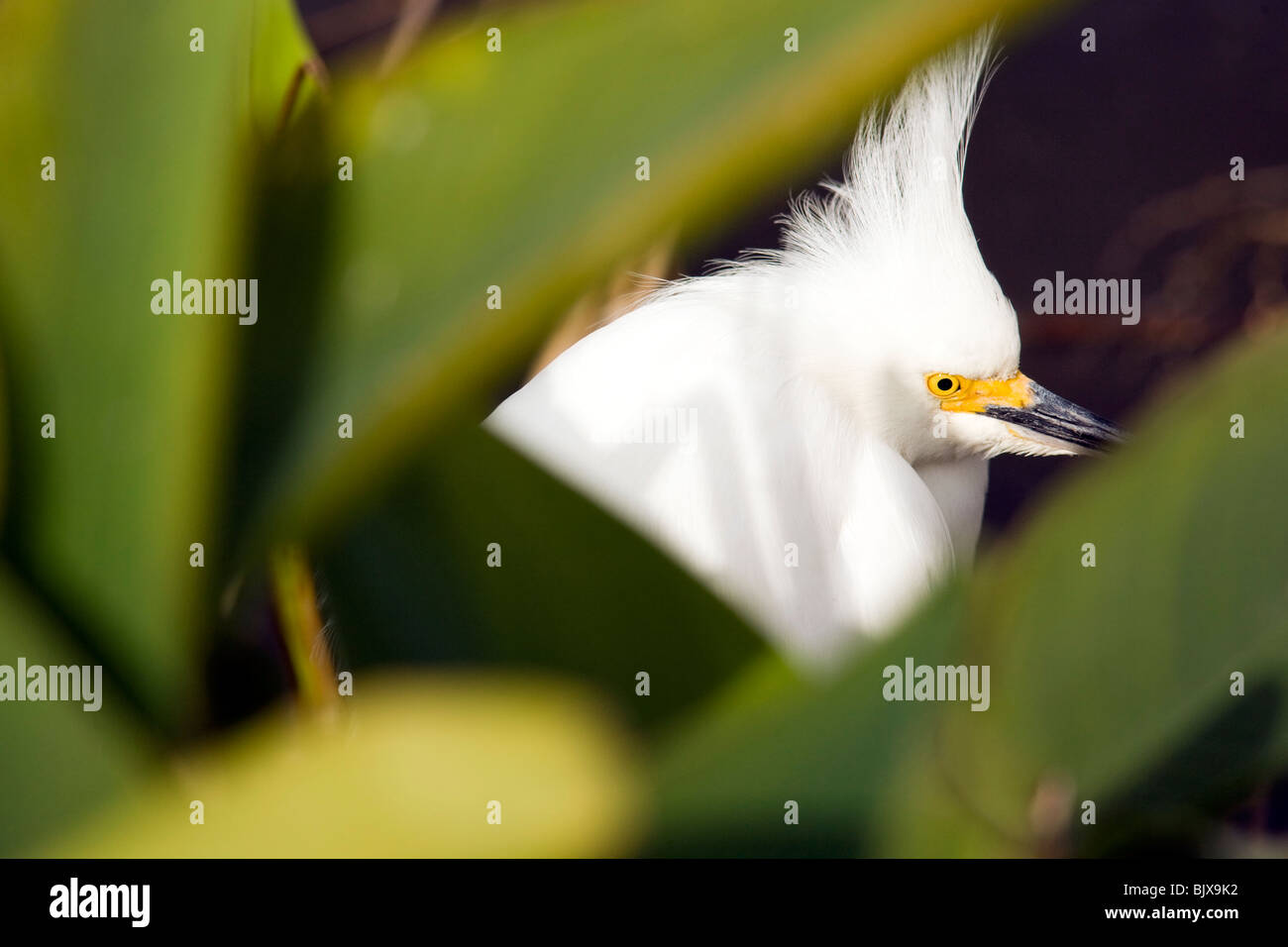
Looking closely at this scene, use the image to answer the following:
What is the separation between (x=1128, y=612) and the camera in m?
0.21

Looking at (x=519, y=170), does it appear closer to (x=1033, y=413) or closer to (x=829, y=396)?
(x=829, y=396)

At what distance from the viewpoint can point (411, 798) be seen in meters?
0.17

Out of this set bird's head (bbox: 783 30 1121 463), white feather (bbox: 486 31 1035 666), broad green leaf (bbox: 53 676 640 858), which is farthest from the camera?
bird's head (bbox: 783 30 1121 463)

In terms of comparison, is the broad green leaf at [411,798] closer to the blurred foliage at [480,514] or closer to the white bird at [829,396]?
the blurred foliage at [480,514]

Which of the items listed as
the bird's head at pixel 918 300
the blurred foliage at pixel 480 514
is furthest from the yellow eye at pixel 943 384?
the blurred foliage at pixel 480 514

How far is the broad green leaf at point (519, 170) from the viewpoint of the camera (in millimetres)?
196

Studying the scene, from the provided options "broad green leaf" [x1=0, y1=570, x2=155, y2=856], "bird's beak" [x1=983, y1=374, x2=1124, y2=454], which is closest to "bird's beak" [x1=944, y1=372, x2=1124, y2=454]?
"bird's beak" [x1=983, y1=374, x2=1124, y2=454]

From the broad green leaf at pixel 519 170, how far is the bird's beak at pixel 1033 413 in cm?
96

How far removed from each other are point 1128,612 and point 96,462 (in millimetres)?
197

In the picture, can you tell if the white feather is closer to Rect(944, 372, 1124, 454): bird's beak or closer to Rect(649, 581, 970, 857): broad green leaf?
Rect(944, 372, 1124, 454): bird's beak

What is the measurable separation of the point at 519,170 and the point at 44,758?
13 cm

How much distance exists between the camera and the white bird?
938mm
